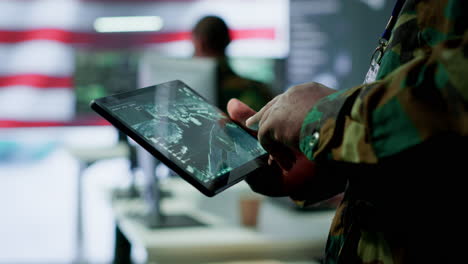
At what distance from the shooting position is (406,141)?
584 mm

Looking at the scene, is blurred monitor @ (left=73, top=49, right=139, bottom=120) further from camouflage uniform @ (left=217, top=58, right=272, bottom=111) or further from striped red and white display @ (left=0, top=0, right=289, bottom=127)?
striped red and white display @ (left=0, top=0, right=289, bottom=127)

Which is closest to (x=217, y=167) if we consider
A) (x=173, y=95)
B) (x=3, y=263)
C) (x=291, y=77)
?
(x=173, y=95)

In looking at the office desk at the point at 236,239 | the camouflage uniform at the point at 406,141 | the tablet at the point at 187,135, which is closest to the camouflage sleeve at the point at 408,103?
the camouflage uniform at the point at 406,141

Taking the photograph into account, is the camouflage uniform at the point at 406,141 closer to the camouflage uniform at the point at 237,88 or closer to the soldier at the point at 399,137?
the soldier at the point at 399,137

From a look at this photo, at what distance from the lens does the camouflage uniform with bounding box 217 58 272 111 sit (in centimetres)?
220

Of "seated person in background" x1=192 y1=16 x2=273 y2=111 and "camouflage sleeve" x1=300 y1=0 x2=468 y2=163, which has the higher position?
"camouflage sleeve" x1=300 y1=0 x2=468 y2=163

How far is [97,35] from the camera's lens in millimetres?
6445

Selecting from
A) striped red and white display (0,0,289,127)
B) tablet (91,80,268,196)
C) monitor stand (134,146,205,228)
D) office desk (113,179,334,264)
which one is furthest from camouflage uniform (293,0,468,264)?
striped red and white display (0,0,289,127)

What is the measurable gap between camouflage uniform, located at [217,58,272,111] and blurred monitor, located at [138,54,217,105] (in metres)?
0.06

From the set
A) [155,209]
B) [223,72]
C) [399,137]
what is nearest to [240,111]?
[399,137]

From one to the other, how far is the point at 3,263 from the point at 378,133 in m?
3.75

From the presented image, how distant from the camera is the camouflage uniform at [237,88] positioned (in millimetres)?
2203

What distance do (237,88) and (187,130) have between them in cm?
147

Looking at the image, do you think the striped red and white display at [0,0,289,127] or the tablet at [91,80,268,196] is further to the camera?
the striped red and white display at [0,0,289,127]
